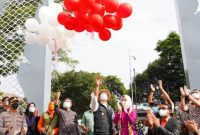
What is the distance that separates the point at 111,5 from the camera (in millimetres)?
6141

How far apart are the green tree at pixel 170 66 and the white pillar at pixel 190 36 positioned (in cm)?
2006

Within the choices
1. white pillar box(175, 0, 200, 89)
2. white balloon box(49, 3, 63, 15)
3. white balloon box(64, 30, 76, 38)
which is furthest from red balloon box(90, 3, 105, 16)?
white pillar box(175, 0, 200, 89)

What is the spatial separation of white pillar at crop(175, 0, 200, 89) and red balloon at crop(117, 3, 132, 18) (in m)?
1.47

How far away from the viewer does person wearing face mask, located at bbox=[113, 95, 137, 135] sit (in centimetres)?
542

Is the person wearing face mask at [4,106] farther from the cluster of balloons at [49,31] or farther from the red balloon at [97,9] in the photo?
the red balloon at [97,9]

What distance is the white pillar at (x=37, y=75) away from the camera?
7.16 m

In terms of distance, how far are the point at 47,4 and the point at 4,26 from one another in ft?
5.56

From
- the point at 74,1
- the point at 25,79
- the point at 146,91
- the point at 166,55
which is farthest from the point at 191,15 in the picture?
the point at 146,91

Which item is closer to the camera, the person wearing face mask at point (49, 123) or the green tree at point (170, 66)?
the person wearing face mask at point (49, 123)

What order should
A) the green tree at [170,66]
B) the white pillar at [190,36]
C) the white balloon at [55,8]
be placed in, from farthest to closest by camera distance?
1. the green tree at [170,66]
2. the white pillar at [190,36]
3. the white balloon at [55,8]

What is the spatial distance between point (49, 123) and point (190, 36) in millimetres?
3281

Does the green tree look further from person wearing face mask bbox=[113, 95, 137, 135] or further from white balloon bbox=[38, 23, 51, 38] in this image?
person wearing face mask bbox=[113, 95, 137, 135]

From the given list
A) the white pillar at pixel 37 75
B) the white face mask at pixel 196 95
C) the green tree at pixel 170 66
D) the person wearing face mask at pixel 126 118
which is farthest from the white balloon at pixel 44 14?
the green tree at pixel 170 66

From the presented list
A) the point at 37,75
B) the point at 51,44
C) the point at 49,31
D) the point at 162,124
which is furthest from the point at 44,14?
the point at 162,124
